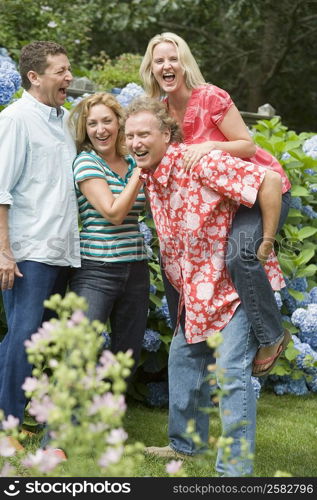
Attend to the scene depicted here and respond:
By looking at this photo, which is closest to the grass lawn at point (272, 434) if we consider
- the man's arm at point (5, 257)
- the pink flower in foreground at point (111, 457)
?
the man's arm at point (5, 257)

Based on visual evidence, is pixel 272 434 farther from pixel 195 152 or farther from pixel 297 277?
pixel 195 152

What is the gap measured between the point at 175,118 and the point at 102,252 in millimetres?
657

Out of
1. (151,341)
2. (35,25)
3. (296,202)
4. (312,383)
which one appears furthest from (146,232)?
(35,25)

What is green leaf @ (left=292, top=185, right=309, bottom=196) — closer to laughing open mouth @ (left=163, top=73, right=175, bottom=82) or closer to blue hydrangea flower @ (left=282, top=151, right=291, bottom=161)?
blue hydrangea flower @ (left=282, top=151, right=291, bottom=161)

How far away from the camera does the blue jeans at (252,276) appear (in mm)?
3100

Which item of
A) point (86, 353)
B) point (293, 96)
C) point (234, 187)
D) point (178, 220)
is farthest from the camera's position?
point (293, 96)

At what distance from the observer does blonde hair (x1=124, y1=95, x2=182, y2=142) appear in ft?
10.6

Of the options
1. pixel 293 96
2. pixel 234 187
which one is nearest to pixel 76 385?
pixel 234 187

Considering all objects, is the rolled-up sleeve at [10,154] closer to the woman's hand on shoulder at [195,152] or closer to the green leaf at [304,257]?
the woman's hand on shoulder at [195,152]

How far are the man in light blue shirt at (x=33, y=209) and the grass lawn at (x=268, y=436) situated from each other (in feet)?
1.71

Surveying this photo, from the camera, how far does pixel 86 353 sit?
1853 mm

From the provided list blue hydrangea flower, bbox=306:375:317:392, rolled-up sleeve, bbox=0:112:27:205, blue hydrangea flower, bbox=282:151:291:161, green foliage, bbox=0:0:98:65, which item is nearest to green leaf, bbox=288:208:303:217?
blue hydrangea flower, bbox=282:151:291:161

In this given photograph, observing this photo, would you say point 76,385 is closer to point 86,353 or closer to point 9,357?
point 86,353

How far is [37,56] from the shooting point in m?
3.47
